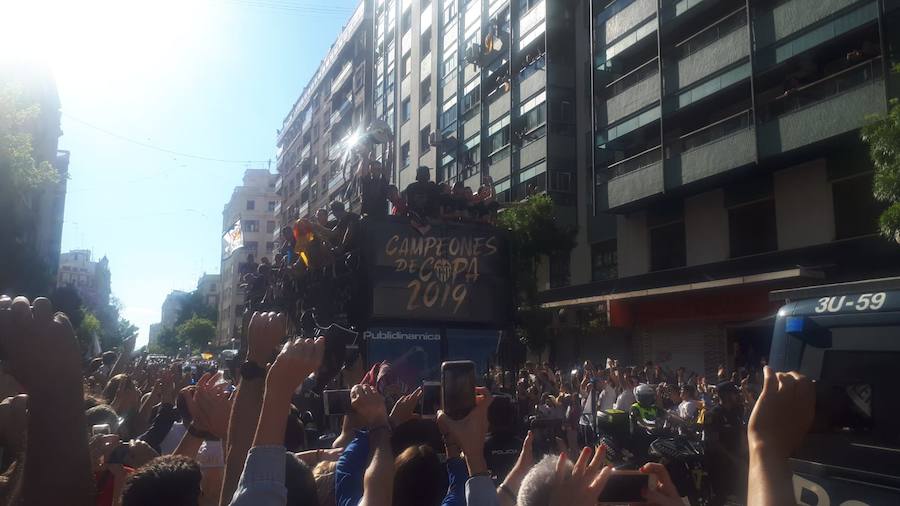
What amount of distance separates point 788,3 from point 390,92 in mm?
31217

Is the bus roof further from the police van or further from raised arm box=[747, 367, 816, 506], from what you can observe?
raised arm box=[747, 367, 816, 506]

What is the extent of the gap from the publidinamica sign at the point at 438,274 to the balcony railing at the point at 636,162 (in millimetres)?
16002

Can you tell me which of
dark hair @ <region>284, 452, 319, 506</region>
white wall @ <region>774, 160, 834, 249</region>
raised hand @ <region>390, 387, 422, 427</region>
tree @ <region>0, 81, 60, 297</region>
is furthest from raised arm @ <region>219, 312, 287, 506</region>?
tree @ <region>0, 81, 60, 297</region>

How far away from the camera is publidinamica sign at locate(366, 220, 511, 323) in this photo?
8297 mm

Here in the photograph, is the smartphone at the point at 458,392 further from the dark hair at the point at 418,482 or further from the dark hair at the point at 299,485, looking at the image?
the dark hair at the point at 299,485

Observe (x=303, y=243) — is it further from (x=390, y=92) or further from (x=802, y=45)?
(x=390, y=92)

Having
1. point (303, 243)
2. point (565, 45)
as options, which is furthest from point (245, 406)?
point (565, 45)

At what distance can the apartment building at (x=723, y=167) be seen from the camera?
1789 cm

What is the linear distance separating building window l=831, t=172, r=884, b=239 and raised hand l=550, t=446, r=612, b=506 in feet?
59.3

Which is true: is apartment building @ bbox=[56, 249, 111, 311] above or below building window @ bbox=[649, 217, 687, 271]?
above

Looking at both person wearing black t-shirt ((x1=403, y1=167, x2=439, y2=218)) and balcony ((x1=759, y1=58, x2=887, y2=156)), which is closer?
person wearing black t-shirt ((x1=403, y1=167, x2=439, y2=218))

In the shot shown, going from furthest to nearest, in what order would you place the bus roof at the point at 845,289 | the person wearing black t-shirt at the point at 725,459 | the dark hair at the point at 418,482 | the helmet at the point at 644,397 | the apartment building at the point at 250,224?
the apartment building at the point at 250,224
the helmet at the point at 644,397
the person wearing black t-shirt at the point at 725,459
the bus roof at the point at 845,289
the dark hair at the point at 418,482

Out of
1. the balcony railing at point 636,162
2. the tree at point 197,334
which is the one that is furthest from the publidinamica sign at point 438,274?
the tree at point 197,334

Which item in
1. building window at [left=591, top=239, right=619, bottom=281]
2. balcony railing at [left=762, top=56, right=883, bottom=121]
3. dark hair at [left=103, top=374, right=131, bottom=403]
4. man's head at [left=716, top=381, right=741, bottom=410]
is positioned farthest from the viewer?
building window at [left=591, top=239, right=619, bottom=281]
